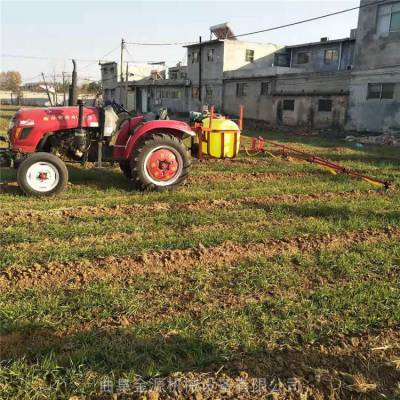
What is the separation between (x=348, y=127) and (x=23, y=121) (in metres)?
17.8

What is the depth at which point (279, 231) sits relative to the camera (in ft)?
16.7

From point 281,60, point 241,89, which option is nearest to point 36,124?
point 241,89

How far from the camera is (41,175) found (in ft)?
20.6

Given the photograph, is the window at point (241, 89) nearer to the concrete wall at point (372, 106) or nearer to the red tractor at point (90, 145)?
the concrete wall at point (372, 106)

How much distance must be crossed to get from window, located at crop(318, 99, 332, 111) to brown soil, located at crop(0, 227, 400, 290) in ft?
61.2

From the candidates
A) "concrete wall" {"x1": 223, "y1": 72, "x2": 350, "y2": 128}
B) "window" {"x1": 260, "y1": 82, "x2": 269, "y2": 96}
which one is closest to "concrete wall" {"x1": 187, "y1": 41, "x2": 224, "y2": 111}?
"concrete wall" {"x1": 223, "y1": 72, "x2": 350, "y2": 128}

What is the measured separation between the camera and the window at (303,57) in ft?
108

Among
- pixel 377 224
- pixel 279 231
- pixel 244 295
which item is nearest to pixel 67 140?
pixel 279 231

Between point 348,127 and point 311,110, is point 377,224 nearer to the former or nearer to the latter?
point 348,127

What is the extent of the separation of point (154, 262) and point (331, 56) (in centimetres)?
3022

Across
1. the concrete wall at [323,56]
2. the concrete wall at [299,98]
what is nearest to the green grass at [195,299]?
the concrete wall at [299,98]

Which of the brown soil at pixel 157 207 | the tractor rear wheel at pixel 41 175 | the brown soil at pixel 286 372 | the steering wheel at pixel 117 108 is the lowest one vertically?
the brown soil at pixel 286 372

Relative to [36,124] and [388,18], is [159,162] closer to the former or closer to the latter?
[36,124]

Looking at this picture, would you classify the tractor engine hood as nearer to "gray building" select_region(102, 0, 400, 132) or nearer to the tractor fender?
the tractor fender
